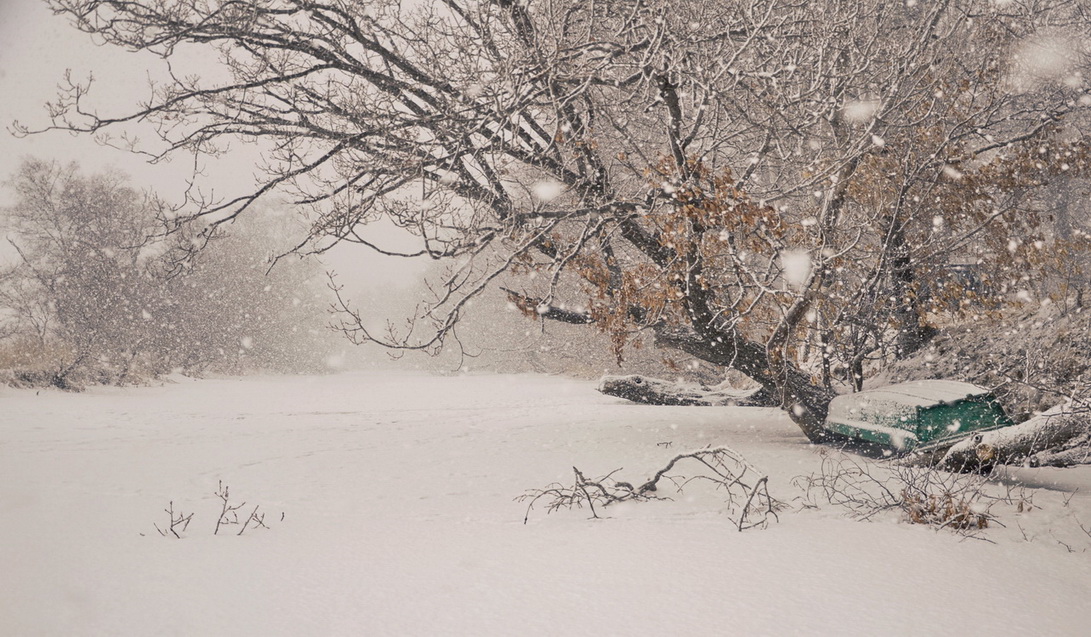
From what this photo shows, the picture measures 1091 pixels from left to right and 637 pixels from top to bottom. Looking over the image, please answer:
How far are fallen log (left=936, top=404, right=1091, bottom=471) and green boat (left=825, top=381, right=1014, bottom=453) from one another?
0.33 meters

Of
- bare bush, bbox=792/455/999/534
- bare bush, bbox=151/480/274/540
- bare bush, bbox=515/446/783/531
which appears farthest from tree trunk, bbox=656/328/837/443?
bare bush, bbox=151/480/274/540

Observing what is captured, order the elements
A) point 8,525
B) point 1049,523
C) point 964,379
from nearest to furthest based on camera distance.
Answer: point 1049,523 → point 8,525 → point 964,379

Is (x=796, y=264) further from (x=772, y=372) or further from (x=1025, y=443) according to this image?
(x=1025, y=443)

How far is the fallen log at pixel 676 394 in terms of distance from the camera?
41.7ft

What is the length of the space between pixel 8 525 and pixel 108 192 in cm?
2191

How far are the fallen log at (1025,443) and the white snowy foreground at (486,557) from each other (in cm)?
34

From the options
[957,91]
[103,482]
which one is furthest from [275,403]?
[957,91]

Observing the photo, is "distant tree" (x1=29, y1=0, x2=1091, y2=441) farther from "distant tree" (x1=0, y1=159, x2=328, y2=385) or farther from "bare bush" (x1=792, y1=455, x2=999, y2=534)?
"distant tree" (x1=0, y1=159, x2=328, y2=385)

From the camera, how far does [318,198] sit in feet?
Answer: 24.8

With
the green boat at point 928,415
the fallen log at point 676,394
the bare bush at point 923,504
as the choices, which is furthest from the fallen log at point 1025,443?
the fallen log at point 676,394

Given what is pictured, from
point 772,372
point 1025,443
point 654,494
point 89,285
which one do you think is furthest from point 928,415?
point 89,285

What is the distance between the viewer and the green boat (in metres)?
6.94

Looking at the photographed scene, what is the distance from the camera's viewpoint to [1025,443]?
6301 mm

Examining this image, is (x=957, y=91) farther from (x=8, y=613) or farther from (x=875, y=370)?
(x=8, y=613)
